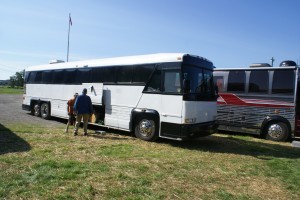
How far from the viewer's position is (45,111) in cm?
1722

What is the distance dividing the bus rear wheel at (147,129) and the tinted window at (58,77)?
5.92 metres

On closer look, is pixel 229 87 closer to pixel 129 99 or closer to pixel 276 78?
pixel 276 78

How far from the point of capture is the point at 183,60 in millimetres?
10180

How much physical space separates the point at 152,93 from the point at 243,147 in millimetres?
3592

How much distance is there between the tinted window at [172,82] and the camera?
404 inches

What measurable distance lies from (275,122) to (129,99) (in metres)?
6.11

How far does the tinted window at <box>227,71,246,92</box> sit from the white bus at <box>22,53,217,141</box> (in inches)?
132

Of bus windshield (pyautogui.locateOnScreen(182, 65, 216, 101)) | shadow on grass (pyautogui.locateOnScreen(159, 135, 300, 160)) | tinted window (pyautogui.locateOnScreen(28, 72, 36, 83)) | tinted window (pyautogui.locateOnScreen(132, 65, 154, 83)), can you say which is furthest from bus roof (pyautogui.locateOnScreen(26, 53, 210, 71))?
shadow on grass (pyautogui.locateOnScreen(159, 135, 300, 160))

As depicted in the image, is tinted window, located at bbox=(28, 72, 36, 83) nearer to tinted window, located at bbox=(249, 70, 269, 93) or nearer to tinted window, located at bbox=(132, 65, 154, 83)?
tinted window, located at bbox=(132, 65, 154, 83)

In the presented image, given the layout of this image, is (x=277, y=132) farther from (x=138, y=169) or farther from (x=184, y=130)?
(x=138, y=169)

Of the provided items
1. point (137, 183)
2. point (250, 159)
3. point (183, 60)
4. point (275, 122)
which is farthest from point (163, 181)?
point (275, 122)

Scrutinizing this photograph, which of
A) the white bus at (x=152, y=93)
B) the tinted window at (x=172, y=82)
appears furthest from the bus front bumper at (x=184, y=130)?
the tinted window at (x=172, y=82)

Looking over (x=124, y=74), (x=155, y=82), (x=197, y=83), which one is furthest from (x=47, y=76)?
(x=197, y=83)

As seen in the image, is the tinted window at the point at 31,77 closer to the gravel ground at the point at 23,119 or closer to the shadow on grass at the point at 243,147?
the gravel ground at the point at 23,119
